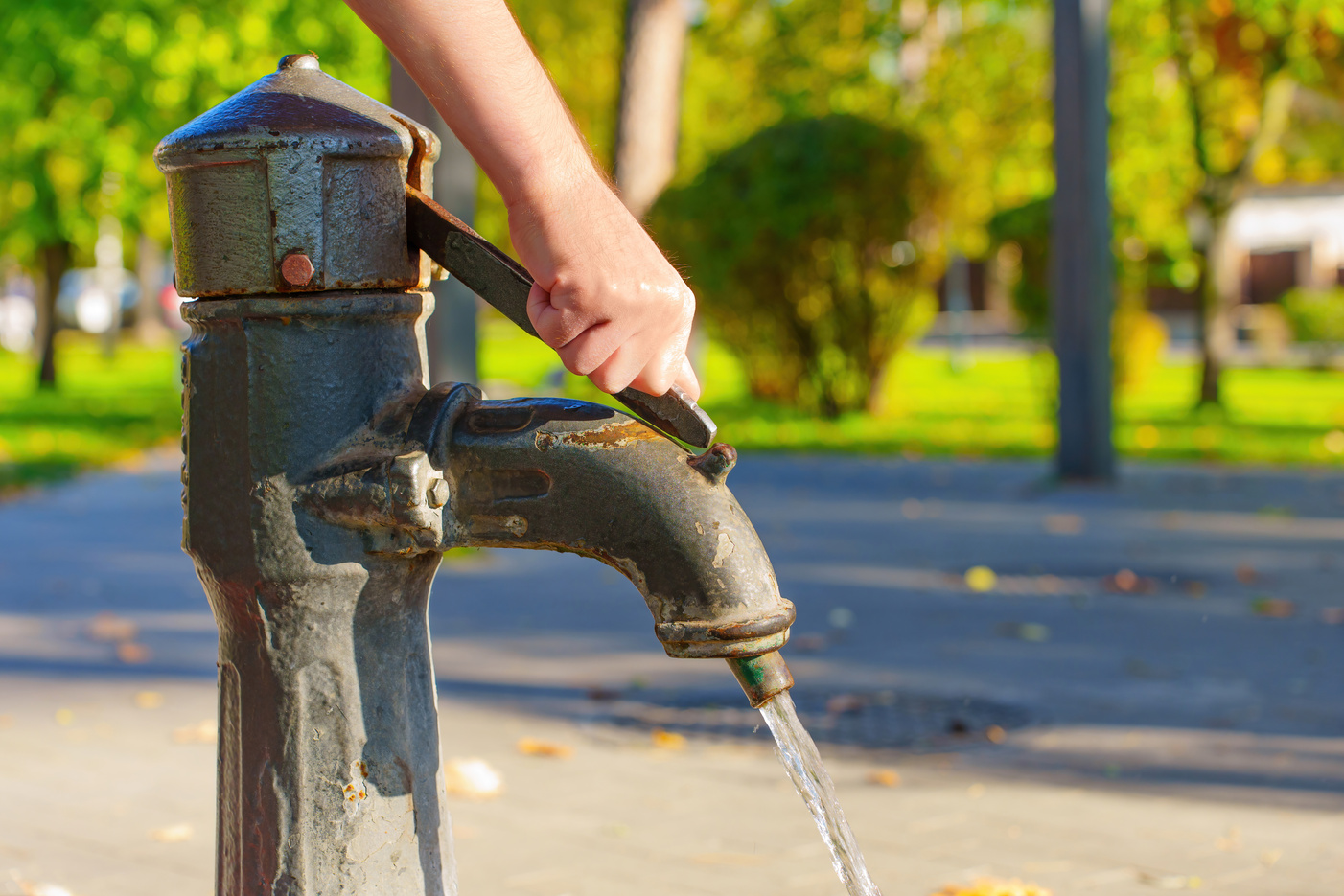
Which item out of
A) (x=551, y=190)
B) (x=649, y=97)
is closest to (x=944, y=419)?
(x=649, y=97)

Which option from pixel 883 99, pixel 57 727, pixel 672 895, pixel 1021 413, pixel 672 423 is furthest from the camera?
pixel 883 99

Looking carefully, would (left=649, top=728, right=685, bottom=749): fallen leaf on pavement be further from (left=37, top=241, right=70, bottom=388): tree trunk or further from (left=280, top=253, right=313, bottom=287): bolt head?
(left=37, top=241, right=70, bottom=388): tree trunk

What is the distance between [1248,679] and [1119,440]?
26.0ft

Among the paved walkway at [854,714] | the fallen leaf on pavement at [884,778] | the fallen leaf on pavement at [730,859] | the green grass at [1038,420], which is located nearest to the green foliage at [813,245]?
the green grass at [1038,420]

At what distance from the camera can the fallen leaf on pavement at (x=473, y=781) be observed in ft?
12.9

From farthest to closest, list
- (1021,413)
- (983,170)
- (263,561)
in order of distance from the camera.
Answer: (983,170)
(1021,413)
(263,561)

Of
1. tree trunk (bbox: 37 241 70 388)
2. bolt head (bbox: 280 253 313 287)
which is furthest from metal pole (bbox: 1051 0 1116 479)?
tree trunk (bbox: 37 241 70 388)

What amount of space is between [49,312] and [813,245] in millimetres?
13386

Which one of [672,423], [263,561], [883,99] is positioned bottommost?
[263,561]

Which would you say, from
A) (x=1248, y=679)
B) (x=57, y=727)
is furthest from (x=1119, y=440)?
(x=57, y=727)

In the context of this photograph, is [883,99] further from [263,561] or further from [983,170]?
[263,561]

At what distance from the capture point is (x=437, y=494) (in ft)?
4.80

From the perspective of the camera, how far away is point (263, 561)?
1.51m

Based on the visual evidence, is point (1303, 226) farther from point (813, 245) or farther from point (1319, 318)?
point (813, 245)
